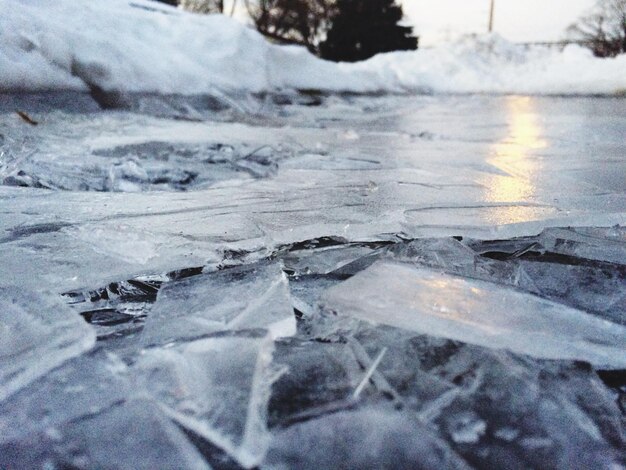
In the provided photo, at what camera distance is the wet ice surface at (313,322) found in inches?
19.3

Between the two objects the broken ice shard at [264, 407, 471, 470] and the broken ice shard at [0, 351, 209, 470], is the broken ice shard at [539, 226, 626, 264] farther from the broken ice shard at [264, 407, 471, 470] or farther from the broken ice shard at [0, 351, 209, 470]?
the broken ice shard at [0, 351, 209, 470]

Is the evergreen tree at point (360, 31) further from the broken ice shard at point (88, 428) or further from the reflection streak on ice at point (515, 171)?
the broken ice shard at point (88, 428)

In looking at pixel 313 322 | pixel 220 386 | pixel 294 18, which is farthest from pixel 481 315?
pixel 294 18

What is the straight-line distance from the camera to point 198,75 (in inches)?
179

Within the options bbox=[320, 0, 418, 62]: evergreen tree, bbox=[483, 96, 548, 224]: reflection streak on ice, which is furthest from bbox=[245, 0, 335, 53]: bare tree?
bbox=[483, 96, 548, 224]: reflection streak on ice

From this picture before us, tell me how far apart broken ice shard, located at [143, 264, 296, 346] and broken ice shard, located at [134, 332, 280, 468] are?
4 cm

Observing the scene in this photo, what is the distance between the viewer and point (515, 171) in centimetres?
180

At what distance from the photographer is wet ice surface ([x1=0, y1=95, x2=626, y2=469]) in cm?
49

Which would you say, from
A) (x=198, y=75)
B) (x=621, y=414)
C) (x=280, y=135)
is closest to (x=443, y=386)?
(x=621, y=414)

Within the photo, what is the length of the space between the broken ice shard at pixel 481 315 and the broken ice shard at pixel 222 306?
3.3 inches

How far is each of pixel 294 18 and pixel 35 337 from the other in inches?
711

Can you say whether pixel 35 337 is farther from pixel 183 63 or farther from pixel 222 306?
pixel 183 63

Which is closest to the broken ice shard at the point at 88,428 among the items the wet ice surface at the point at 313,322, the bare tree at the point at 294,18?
the wet ice surface at the point at 313,322

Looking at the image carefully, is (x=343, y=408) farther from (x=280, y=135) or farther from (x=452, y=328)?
(x=280, y=135)
